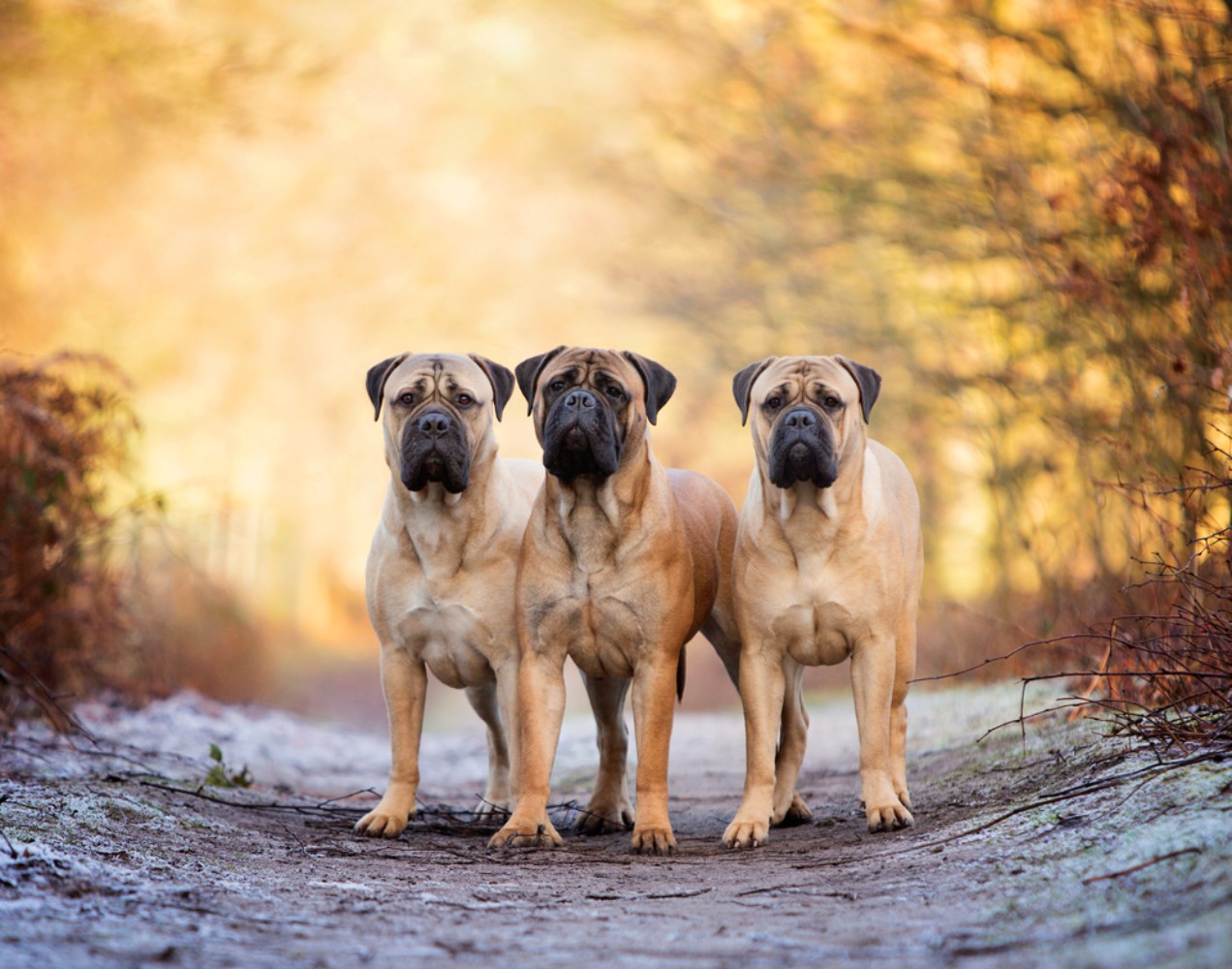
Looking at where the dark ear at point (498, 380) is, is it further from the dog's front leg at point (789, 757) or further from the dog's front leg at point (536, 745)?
the dog's front leg at point (789, 757)

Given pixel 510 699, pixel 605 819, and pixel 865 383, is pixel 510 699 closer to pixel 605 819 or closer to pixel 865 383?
pixel 605 819

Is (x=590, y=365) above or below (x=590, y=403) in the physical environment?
above

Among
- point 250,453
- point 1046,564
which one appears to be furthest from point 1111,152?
point 250,453

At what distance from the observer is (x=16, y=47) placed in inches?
721

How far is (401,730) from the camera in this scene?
582 centimetres

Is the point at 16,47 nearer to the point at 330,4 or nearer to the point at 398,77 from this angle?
the point at 330,4

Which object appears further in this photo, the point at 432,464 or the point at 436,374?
the point at 436,374

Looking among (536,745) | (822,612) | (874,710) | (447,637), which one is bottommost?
(536,745)

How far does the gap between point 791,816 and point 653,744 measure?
861mm

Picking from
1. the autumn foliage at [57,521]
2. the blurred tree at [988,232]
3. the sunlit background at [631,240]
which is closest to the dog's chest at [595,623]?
the sunlit background at [631,240]

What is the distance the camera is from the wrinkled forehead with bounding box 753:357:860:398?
5618mm

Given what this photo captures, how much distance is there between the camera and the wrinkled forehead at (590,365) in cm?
572

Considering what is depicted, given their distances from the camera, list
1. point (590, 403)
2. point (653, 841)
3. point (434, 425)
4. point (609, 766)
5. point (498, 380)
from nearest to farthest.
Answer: point (653, 841) < point (590, 403) < point (434, 425) < point (498, 380) < point (609, 766)

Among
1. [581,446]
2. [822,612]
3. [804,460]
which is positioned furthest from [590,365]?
[822,612]
